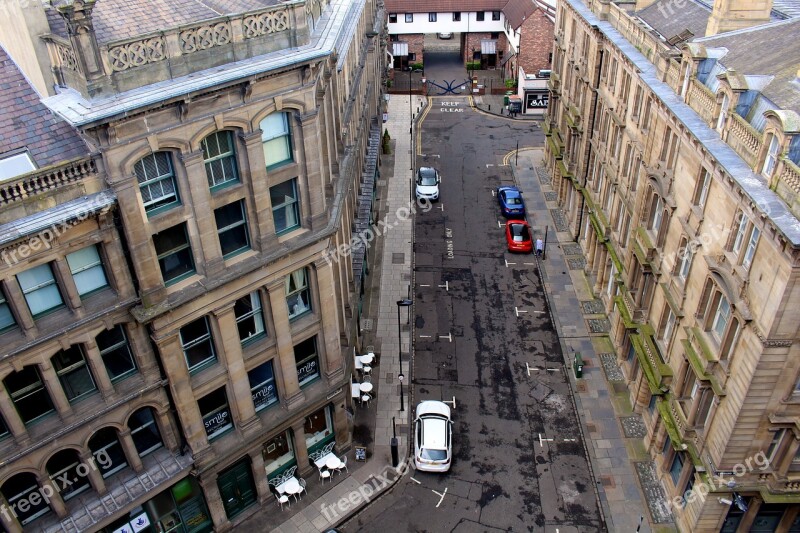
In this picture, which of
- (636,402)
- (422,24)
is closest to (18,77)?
(636,402)

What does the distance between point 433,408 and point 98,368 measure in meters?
18.6

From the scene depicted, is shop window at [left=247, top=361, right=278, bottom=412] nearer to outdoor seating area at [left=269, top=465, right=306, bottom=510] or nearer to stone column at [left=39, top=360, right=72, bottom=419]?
outdoor seating area at [left=269, top=465, right=306, bottom=510]

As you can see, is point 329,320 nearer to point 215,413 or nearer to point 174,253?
point 215,413

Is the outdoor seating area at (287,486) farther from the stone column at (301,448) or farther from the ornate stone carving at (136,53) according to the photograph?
the ornate stone carving at (136,53)

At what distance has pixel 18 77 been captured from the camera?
21953 mm

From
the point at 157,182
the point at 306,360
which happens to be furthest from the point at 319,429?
the point at 157,182

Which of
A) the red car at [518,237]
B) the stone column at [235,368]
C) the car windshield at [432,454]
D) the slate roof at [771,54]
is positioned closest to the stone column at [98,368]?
the stone column at [235,368]

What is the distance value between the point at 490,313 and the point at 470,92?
47516mm

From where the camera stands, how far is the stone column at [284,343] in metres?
27.9

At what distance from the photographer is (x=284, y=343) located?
96.3 ft

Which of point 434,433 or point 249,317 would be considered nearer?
point 249,317

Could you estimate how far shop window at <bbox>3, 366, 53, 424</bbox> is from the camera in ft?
72.9

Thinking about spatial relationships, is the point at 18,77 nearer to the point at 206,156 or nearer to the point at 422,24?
the point at 206,156

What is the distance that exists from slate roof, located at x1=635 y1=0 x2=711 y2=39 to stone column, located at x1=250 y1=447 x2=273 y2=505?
109ft
